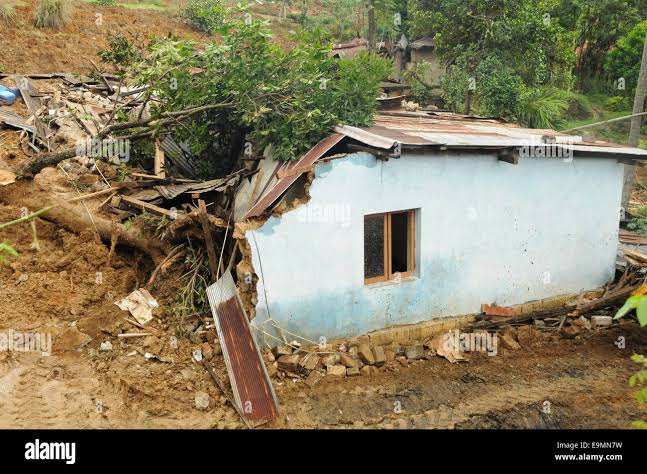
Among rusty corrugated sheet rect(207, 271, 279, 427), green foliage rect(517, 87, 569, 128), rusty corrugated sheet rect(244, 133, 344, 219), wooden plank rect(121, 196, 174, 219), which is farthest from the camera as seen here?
green foliage rect(517, 87, 569, 128)

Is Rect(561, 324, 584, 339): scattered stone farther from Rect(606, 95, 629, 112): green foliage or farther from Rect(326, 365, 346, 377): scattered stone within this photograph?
Rect(606, 95, 629, 112): green foliage

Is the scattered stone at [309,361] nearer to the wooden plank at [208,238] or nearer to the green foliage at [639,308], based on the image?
the wooden plank at [208,238]

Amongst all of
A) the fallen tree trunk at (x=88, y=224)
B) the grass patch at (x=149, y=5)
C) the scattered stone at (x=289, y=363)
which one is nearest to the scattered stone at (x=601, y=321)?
the scattered stone at (x=289, y=363)

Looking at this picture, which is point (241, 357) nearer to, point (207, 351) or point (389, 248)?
point (207, 351)

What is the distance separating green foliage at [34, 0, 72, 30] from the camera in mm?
21844

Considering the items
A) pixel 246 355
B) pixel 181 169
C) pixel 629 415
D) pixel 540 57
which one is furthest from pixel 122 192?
pixel 540 57

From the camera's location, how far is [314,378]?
827cm

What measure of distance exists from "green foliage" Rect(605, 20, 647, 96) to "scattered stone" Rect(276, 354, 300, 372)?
22.9 metres

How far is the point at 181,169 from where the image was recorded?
11.7m

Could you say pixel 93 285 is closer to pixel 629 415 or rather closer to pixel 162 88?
pixel 162 88

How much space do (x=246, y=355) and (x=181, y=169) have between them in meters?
5.04

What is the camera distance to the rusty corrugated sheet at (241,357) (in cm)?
742

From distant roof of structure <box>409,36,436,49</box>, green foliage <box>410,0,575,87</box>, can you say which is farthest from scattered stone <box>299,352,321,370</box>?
distant roof of structure <box>409,36,436,49</box>

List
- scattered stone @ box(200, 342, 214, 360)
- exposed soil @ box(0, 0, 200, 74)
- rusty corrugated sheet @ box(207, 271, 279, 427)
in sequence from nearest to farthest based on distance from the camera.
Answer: rusty corrugated sheet @ box(207, 271, 279, 427), scattered stone @ box(200, 342, 214, 360), exposed soil @ box(0, 0, 200, 74)
